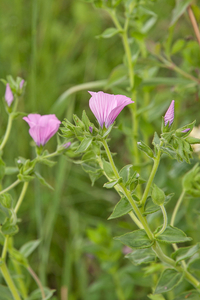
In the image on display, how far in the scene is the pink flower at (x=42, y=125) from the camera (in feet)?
2.23

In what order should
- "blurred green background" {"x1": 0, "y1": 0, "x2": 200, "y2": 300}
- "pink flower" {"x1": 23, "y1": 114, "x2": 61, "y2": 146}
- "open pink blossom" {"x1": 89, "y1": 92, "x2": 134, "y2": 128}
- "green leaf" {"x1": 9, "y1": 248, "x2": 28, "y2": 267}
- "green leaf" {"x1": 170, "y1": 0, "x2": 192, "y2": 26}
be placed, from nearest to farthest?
"open pink blossom" {"x1": 89, "y1": 92, "x2": 134, "y2": 128}, "pink flower" {"x1": 23, "y1": 114, "x2": 61, "y2": 146}, "green leaf" {"x1": 9, "y1": 248, "x2": 28, "y2": 267}, "green leaf" {"x1": 170, "y1": 0, "x2": 192, "y2": 26}, "blurred green background" {"x1": 0, "y1": 0, "x2": 200, "y2": 300}

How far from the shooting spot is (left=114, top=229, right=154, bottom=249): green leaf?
626 mm

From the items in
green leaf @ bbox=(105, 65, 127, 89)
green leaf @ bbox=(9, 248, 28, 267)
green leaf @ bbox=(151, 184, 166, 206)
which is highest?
green leaf @ bbox=(105, 65, 127, 89)

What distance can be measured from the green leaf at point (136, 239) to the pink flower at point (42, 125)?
0.26 metres

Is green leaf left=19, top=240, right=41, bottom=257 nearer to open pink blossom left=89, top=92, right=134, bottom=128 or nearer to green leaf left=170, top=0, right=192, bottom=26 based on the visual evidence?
open pink blossom left=89, top=92, right=134, bottom=128

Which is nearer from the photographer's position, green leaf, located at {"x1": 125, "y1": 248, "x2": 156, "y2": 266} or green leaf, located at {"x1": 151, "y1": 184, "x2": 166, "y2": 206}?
green leaf, located at {"x1": 151, "y1": 184, "x2": 166, "y2": 206}

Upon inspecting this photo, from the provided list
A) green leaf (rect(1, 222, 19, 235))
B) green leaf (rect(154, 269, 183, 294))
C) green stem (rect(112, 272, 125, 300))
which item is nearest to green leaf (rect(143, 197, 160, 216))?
green leaf (rect(154, 269, 183, 294))

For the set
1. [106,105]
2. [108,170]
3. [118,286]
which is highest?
[106,105]

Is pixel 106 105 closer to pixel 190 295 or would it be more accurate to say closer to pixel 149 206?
pixel 149 206

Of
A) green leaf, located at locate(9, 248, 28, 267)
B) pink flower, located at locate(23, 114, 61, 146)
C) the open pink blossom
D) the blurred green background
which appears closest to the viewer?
the open pink blossom

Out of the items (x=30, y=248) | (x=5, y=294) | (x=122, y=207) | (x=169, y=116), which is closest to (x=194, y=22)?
(x=169, y=116)

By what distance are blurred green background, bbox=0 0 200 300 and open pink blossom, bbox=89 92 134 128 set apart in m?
0.35

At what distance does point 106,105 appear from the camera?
595mm

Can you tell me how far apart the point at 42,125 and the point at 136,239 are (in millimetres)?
289
